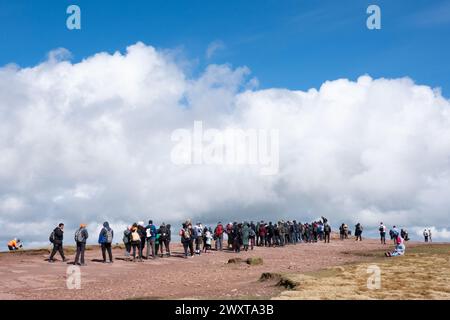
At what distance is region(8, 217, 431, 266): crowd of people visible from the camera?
29261 mm

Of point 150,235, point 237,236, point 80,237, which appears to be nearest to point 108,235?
point 80,237

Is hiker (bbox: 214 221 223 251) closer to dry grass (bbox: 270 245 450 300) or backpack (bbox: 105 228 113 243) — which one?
backpack (bbox: 105 228 113 243)

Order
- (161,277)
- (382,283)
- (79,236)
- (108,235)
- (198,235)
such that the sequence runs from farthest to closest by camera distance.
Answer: (198,235), (108,235), (79,236), (161,277), (382,283)

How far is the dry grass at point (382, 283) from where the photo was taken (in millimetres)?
16516

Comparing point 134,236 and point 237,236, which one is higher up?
point 134,236

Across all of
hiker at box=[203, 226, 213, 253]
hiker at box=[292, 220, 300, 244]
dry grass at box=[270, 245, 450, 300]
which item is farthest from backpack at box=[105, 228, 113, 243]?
hiker at box=[292, 220, 300, 244]

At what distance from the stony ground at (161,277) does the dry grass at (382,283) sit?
96 centimetres

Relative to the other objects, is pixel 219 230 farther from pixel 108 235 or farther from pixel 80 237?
pixel 80 237

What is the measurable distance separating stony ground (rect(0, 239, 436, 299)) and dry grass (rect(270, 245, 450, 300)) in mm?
964

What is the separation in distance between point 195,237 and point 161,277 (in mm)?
11810

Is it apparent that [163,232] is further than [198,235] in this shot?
No

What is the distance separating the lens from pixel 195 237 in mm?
36656

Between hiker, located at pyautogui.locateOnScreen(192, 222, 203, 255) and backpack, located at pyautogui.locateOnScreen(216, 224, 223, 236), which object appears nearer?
hiker, located at pyautogui.locateOnScreen(192, 222, 203, 255)
